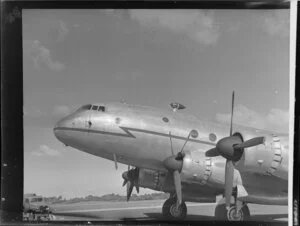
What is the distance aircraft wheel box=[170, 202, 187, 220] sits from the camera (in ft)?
20.8

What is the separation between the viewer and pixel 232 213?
20.9 ft

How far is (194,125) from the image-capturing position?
253 inches

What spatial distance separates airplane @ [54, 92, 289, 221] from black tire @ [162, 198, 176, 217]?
13mm

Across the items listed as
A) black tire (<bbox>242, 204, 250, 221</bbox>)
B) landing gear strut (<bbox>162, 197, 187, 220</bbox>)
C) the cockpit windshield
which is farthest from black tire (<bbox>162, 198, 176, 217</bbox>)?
the cockpit windshield

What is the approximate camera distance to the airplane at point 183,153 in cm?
629

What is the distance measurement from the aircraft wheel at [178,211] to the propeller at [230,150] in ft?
1.81

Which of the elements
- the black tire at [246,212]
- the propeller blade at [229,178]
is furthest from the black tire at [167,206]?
the black tire at [246,212]

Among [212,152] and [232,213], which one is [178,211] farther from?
[212,152]

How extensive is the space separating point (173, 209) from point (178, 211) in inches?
2.7

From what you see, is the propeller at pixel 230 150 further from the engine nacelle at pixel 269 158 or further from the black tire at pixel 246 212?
the black tire at pixel 246 212

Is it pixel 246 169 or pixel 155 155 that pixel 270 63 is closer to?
pixel 246 169

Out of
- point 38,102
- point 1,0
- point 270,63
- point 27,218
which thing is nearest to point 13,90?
point 38,102

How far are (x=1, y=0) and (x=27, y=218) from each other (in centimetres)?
273

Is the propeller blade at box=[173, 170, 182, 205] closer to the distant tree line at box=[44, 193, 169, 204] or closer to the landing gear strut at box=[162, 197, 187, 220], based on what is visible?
the landing gear strut at box=[162, 197, 187, 220]
